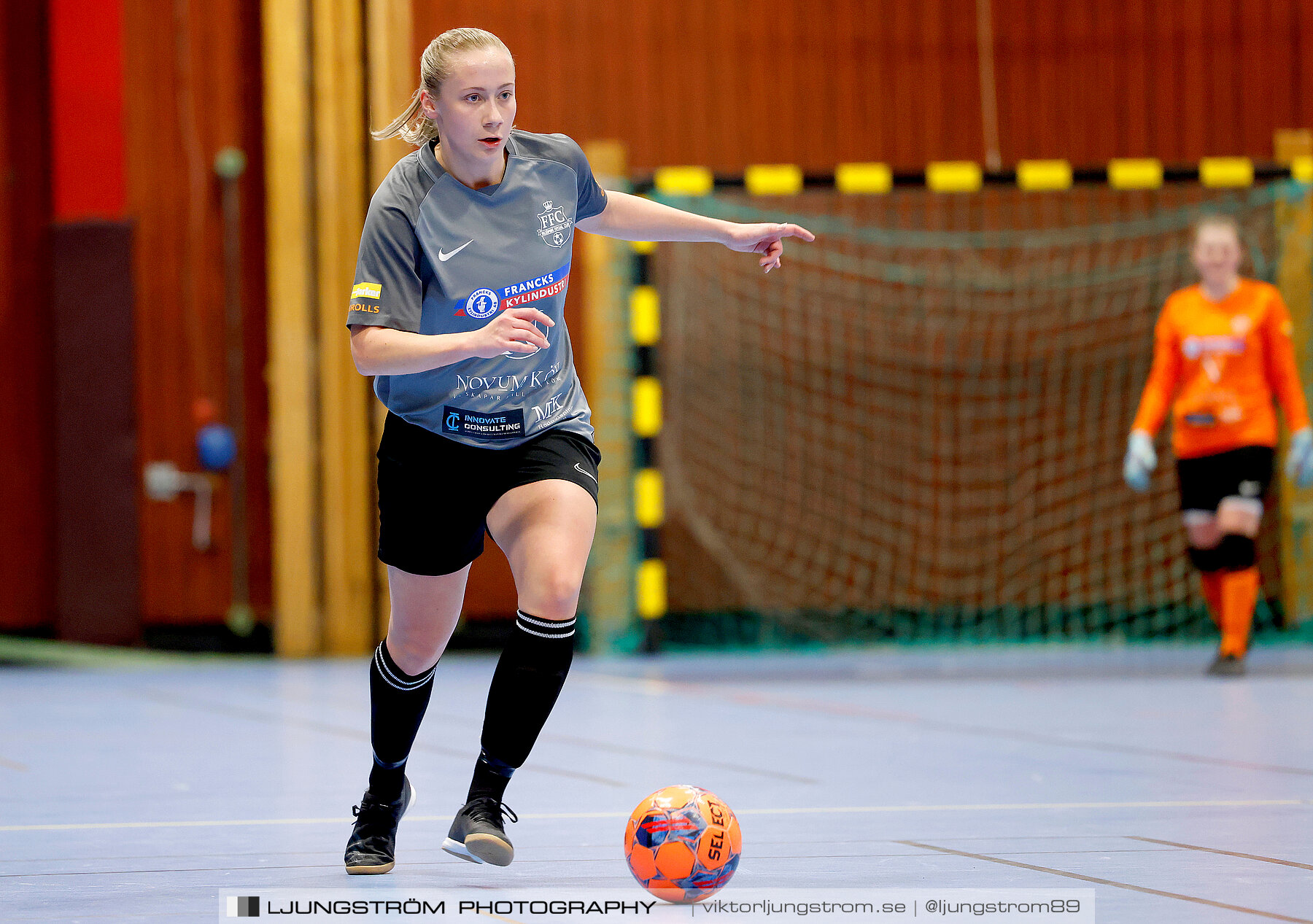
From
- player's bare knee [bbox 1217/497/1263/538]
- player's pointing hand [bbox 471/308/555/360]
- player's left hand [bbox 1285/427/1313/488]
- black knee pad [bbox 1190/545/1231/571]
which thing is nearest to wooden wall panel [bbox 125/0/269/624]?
black knee pad [bbox 1190/545/1231/571]

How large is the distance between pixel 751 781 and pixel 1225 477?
3.64 m

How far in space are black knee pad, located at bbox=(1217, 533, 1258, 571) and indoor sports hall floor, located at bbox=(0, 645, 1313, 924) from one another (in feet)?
1.61

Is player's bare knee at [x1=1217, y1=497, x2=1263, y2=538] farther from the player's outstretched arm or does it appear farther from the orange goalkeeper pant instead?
the player's outstretched arm

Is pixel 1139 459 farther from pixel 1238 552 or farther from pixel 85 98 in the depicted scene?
pixel 85 98

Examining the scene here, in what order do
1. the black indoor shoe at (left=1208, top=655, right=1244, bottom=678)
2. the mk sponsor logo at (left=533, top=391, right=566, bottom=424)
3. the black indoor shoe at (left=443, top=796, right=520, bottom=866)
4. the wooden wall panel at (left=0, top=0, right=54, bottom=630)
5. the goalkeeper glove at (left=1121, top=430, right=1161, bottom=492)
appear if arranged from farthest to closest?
the wooden wall panel at (left=0, top=0, right=54, bottom=630)
the goalkeeper glove at (left=1121, top=430, right=1161, bottom=492)
the black indoor shoe at (left=1208, top=655, right=1244, bottom=678)
the mk sponsor logo at (left=533, top=391, right=566, bottom=424)
the black indoor shoe at (left=443, top=796, right=520, bottom=866)

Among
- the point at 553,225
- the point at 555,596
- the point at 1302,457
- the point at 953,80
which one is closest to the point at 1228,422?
the point at 1302,457

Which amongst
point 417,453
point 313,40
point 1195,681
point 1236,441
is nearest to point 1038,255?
point 1236,441

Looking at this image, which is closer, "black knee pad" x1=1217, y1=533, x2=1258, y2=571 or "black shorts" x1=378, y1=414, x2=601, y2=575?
"black shorts" x1=378, y1=414, x2=601, y2=575

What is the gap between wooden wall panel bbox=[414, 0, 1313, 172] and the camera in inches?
366

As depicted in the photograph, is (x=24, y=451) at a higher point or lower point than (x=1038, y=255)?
lower

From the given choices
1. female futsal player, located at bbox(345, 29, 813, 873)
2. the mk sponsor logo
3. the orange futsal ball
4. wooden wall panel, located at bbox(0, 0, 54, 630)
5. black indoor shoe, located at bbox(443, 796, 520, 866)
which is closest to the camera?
the orange futsal ball

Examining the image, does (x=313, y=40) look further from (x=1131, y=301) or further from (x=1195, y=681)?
(x=1195, y=681)

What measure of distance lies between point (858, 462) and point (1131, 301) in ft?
5.84

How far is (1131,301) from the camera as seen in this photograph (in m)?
9.22
